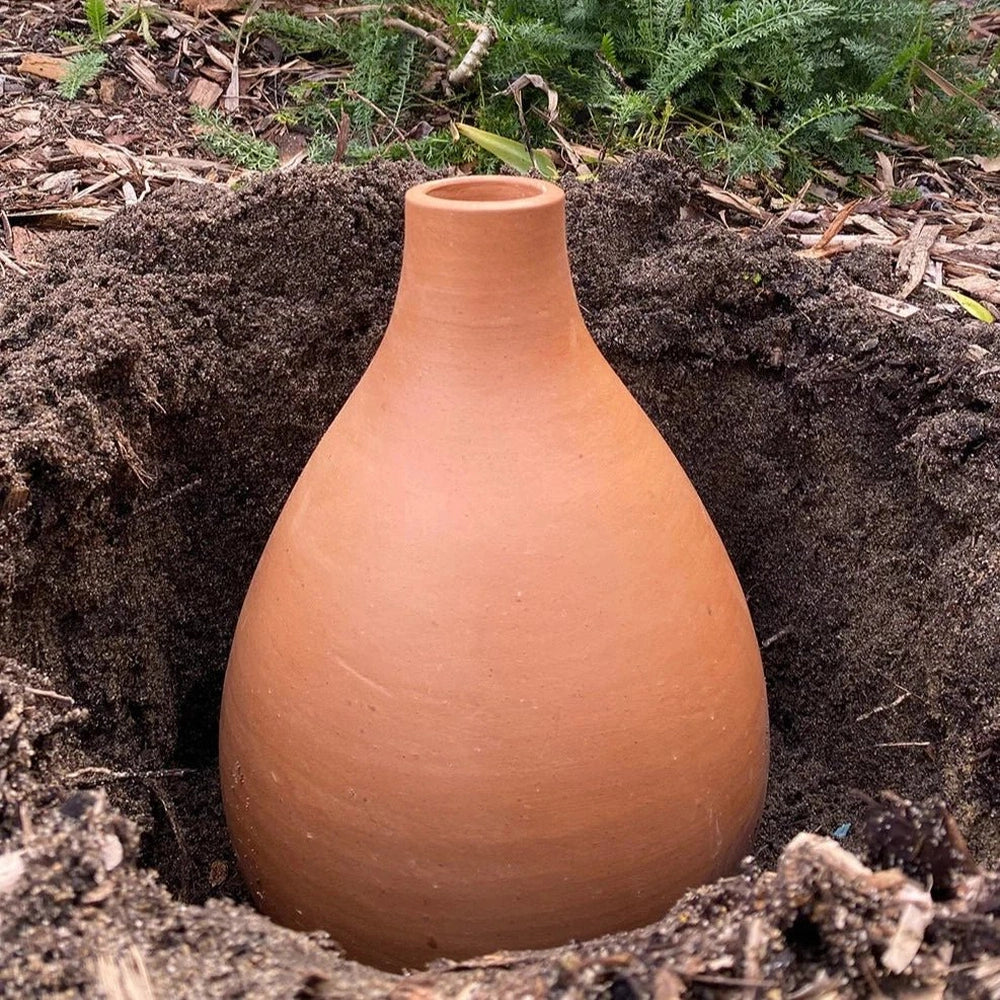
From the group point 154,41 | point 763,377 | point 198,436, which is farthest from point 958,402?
point 154,41

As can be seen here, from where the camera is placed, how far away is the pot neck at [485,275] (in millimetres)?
1256

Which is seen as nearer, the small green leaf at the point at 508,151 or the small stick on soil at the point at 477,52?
the small green leaf at the point at 508,151

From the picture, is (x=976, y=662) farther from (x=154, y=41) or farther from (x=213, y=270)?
(x=154, y=41)

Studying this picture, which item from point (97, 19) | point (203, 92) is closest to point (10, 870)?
point (203, 92)

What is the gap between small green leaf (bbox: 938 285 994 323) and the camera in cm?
212

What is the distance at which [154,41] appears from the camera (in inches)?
123

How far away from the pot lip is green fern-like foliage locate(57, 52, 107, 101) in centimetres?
184

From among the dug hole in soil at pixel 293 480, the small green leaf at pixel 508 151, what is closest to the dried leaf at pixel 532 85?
the small green leaf at pixel 508 151

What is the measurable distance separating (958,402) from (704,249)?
517 millimetres

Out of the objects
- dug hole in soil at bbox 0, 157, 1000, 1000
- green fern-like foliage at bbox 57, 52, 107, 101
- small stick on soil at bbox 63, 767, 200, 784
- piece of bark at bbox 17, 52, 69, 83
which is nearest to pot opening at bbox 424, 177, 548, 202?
dug hole in soil at bbox 0, 157, 1000, 1000

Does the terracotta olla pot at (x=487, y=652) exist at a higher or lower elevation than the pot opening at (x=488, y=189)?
lower

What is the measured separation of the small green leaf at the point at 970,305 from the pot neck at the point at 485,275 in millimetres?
1125

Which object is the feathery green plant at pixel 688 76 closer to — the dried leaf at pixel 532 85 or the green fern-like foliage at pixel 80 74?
the dried leaf at pixel 532 85

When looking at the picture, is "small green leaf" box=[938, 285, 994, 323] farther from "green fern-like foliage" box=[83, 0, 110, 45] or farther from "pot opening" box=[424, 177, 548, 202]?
"green fern-like foliage" box=[83, 0, 110, 45]
